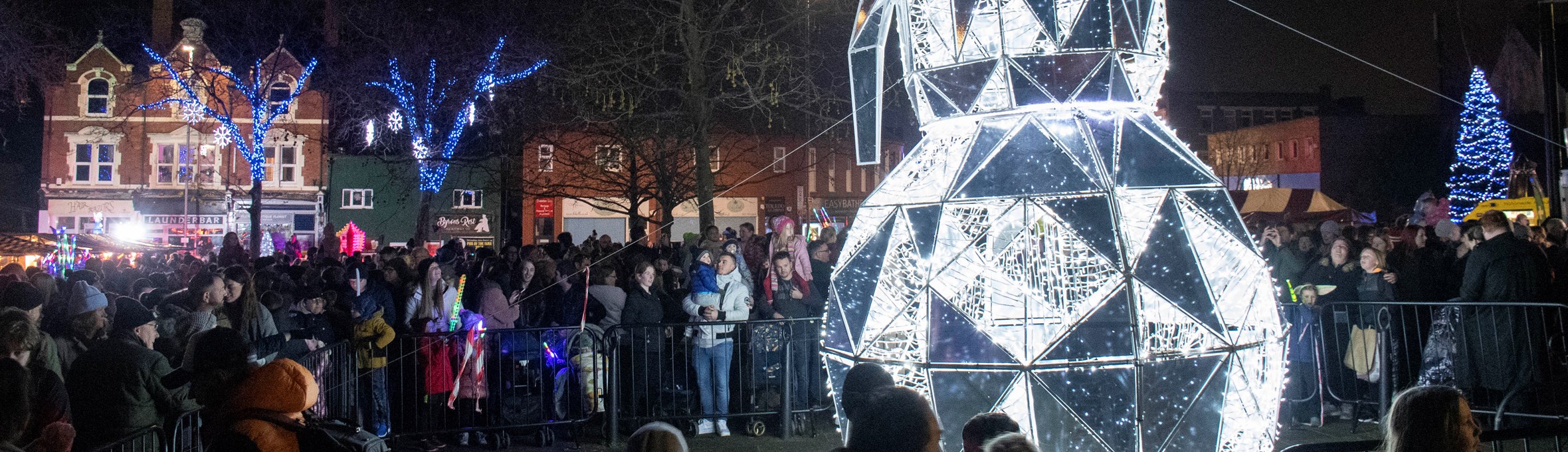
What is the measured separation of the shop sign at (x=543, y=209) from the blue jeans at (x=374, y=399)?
31.4m

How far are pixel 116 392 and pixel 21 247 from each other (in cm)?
1744

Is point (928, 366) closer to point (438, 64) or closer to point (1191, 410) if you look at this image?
point (1191, 410)

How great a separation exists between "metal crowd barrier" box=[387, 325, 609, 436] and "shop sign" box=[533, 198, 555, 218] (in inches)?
1228

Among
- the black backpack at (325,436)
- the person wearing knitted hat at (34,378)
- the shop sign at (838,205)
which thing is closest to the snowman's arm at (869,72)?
the black backpack at (325,436)

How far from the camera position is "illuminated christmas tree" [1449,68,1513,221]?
31.9 metres

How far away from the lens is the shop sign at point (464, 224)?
38625 millimetres

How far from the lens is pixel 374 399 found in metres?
8.16

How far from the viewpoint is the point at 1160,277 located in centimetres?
418

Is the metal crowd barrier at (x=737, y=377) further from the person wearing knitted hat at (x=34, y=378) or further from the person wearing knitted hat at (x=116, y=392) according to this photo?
the person wearing knitted hat at (x=34, y=378)

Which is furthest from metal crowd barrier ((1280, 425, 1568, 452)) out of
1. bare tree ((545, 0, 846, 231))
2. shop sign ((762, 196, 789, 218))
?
shop sign ((762, 196, 789, 218))

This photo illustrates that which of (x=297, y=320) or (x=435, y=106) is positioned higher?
(x=435, y=106)

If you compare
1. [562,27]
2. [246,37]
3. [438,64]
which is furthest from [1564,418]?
[246,37]

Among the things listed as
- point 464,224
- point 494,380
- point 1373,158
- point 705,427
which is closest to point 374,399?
point 494,380

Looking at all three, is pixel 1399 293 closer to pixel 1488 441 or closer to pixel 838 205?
pixel 1488 441
